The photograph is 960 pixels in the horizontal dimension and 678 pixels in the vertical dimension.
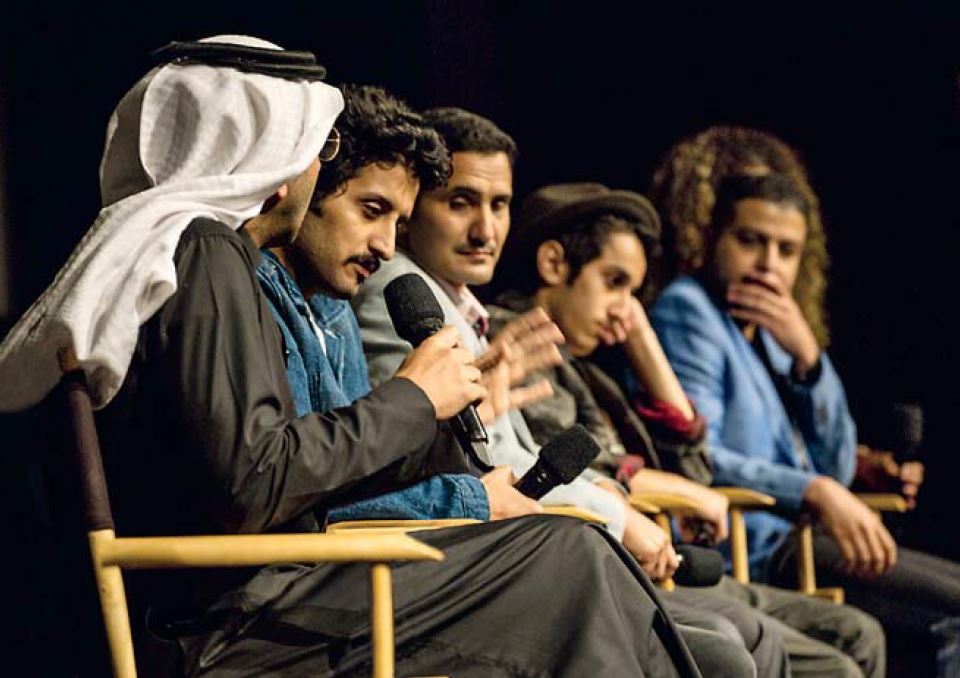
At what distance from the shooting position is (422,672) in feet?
7.77

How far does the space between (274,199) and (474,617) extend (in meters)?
0.66

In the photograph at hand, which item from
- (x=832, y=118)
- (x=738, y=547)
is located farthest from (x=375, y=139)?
(x=832, y=118)

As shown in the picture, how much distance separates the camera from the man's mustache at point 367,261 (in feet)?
9.20

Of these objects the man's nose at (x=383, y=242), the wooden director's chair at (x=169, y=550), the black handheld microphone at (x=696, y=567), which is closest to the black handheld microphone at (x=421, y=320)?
the man's nose at (x=383, y=242)

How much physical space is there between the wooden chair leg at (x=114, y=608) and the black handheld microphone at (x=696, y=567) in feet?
4.02

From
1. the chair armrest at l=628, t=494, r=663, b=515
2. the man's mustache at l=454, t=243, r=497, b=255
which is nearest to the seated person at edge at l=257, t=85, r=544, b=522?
the man's mustache at l=454, t=243, r=497, b=255

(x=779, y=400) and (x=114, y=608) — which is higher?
(x=114, y=608)

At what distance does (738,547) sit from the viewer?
3.84 metres

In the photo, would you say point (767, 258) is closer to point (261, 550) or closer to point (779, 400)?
point (779, 400)

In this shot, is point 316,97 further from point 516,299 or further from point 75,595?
point 516,299

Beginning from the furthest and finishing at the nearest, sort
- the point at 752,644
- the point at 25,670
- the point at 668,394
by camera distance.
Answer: the point at 668,394
the point at 752,644
the point at 25,670

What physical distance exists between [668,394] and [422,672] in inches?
66.2

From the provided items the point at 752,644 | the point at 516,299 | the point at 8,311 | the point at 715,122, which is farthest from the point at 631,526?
the point at 715,122

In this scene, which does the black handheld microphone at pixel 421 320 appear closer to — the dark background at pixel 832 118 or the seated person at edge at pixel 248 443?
the seated person at edge at pixel 248 443
